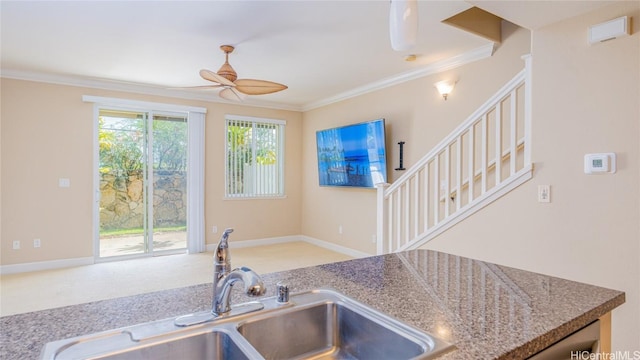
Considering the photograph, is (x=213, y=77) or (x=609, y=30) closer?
(x=609, y=30)

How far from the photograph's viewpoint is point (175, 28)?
10.5 feet

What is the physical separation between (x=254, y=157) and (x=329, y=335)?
17.7 feet

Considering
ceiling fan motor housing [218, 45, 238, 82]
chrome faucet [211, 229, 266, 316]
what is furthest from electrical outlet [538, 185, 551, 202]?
ceiling fan motor housing [218, 45, 238, 82]

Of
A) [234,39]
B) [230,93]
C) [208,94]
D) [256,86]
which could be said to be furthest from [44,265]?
[234,39]

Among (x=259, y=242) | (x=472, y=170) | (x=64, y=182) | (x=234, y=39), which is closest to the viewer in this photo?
(x=472, y=170)

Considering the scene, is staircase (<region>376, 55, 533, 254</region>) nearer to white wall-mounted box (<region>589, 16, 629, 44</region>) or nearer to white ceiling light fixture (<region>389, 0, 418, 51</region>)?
white wall-mounted box (<region>589, 16, 629, 44</region>)

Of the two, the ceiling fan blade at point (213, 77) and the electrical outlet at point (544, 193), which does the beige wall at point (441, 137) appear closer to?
the electrical outlet at point (544, 193)

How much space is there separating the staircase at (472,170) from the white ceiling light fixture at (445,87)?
24.6 inches

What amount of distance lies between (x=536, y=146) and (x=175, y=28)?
315 centimetres

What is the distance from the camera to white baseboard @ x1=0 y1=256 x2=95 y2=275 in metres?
4.50

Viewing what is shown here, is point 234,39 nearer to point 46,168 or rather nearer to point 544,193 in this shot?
point 544,193

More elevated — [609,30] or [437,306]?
[609,30]

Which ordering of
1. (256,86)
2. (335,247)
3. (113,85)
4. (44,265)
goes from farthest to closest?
(335,247) < (113,85) < (44,265) < (256,86)

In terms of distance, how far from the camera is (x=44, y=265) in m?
4.70
